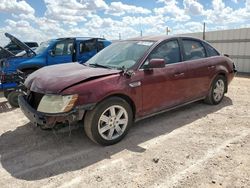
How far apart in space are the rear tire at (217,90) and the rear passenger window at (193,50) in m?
0.73

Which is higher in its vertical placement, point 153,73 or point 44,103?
point 153,73

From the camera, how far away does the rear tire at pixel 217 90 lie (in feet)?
18.6

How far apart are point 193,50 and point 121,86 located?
2.21m

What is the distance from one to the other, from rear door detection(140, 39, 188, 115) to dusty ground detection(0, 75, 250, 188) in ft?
1.49

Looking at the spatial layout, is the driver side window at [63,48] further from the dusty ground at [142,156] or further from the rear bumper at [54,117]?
the rear bumper at [54,117]

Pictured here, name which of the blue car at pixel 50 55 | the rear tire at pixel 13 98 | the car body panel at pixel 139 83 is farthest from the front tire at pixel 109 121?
the blue car at pixel 50 55

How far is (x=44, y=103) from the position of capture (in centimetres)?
351

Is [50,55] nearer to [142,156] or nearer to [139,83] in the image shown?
[139,83]

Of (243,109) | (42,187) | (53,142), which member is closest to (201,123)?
(243,109)

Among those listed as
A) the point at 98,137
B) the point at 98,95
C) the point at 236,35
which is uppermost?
the point at 236,35

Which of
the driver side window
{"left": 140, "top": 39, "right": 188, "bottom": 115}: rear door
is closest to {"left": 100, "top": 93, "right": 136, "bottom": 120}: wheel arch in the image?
{"left": 140, "top": 39, "right": 188, "bottom": 115}: rear door

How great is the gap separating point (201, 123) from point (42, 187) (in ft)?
10.1

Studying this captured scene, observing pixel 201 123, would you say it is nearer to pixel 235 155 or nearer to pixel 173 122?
pixel 173 122

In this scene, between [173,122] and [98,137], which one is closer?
[98,137]
